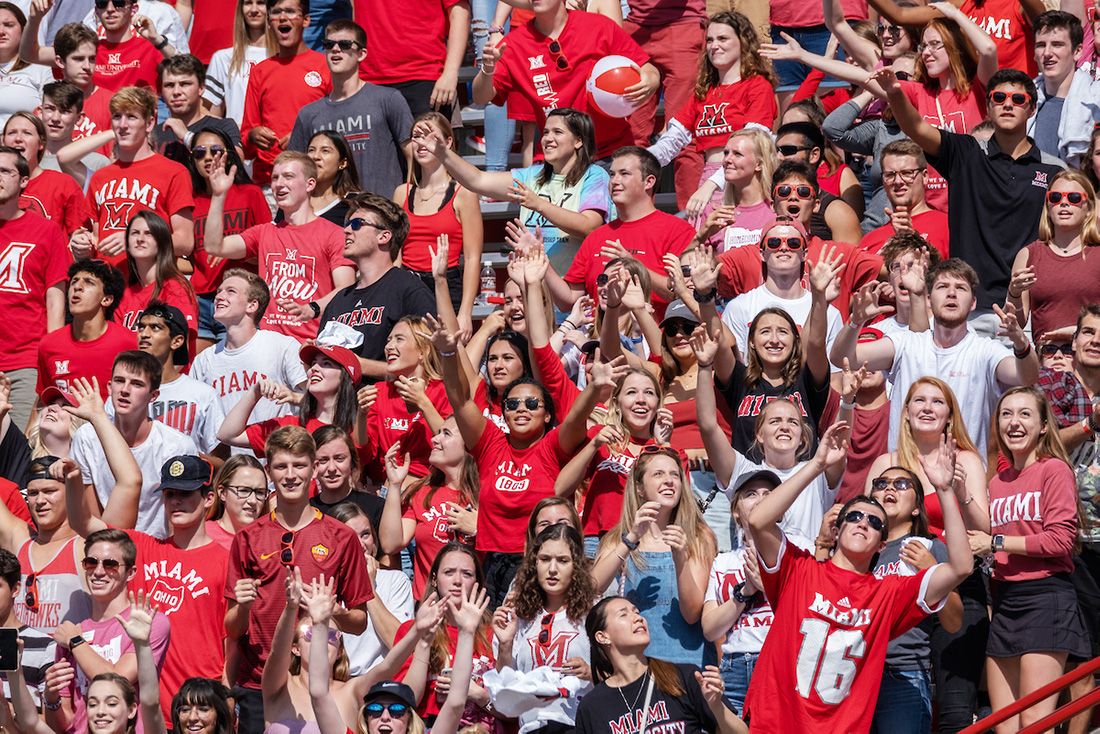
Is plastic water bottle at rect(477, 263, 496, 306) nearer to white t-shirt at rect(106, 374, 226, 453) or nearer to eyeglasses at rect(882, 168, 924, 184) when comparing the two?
white t-shirt at rect(106, 374, 226, 453)

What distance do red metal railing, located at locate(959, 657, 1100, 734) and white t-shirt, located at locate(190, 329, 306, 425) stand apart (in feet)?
15.5

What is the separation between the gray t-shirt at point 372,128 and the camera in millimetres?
12992

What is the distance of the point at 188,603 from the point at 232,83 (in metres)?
6.15

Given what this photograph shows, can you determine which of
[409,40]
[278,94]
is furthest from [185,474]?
[409,40]

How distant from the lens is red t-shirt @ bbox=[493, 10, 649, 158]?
12.6 metres

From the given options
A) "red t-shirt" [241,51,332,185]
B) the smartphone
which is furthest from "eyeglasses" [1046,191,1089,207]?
the smartphone

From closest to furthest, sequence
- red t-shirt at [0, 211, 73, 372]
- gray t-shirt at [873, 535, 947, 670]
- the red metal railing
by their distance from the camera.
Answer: the red metal railing → gray t-shirt at [873, 535, 947, 670] → red t-shirt at [0, 211, 73, 372]

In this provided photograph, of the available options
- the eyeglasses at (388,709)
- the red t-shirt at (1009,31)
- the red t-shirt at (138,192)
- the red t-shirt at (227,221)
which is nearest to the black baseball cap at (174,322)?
the red t-shirt at (227,221)

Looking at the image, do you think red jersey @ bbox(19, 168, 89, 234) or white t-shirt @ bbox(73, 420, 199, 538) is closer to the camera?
white t-shirt @ bbox(73, 420, 199, 538)

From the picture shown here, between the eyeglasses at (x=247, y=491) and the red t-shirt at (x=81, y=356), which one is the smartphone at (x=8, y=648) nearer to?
the eyeglasses at (x=247, y=491)

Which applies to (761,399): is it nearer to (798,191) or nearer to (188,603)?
(798,191)

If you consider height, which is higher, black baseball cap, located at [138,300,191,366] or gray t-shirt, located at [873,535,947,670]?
gray t-shirt, located at [873,535,947,670]

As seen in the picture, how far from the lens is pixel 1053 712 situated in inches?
296

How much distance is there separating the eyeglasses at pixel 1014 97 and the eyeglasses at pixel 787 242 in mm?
1766
